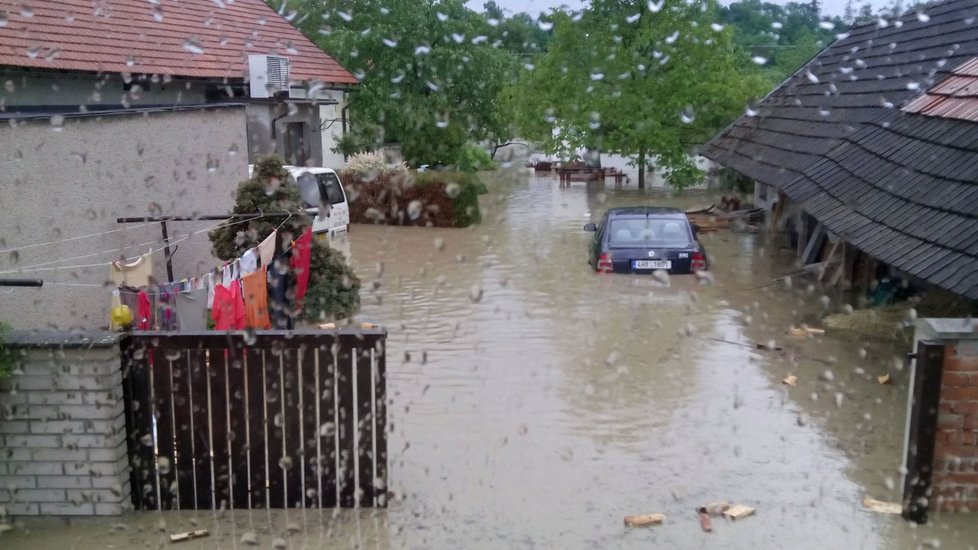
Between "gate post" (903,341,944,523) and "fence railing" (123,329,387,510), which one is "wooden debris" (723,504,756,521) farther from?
"fence railing" (123,329,387,510)

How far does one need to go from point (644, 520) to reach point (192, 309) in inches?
177

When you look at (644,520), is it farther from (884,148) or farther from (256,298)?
(884,148)

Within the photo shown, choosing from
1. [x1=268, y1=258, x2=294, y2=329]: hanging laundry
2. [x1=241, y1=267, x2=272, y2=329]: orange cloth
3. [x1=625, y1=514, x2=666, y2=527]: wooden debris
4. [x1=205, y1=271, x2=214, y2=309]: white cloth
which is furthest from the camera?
[x1=268, y1=258, x2=294, y2=329]: hanging laundry

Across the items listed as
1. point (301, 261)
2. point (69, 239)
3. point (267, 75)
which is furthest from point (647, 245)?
point (267, 75)

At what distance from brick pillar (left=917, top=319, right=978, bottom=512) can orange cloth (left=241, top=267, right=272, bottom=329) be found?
19.5 ft

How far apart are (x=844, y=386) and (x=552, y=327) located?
12.4 feet

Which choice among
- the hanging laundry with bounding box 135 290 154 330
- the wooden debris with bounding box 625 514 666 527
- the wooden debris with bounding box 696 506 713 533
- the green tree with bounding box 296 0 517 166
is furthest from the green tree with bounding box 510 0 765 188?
the wooden debris with bounding box 625 514 666 527

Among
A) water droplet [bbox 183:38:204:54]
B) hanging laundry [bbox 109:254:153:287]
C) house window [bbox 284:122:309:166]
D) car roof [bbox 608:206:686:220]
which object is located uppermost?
water droplet [bbox 183:38:204:54]

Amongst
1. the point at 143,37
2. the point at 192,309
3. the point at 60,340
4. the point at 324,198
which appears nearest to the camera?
the point at 60,340

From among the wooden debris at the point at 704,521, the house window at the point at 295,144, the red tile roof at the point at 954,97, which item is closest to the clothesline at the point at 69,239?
the wooden debris at the point at 704,521

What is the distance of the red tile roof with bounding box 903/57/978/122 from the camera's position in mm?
9445

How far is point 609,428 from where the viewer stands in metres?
7.74

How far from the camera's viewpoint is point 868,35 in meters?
16.6

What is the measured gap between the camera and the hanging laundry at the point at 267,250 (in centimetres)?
954
